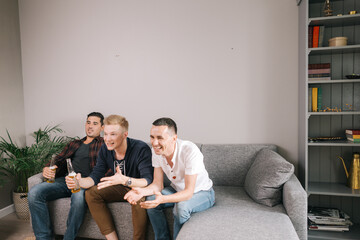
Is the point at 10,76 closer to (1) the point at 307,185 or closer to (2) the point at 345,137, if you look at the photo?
(1) the point at 307,185

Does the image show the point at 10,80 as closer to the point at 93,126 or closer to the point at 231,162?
the point at 93,126

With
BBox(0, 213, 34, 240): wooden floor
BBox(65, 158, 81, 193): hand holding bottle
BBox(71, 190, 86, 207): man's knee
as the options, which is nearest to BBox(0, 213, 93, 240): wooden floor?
BBox(0, 213, 34, 240): wooden floor

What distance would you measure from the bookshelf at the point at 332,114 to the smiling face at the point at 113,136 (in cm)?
158

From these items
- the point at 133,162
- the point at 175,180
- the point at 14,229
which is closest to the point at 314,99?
the point at 175,180

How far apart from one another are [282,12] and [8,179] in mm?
3527

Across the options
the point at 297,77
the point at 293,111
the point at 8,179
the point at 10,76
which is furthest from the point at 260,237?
the point at 10,76

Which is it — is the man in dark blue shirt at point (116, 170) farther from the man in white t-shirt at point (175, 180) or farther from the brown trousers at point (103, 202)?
the man in white t-shirt at point (175, 180)

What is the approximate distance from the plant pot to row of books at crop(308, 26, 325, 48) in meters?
3.28

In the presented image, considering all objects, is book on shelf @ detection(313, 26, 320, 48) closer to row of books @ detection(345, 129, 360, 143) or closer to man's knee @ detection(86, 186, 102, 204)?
row of books @ detection(345, 129, 360, 143)

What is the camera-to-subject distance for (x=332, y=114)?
244 cm

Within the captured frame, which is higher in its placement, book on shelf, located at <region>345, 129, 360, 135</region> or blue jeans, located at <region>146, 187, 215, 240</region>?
book on shelf, located at <region>345, 129, 360, 135</region>

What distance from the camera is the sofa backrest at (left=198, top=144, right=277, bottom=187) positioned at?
2.55 m

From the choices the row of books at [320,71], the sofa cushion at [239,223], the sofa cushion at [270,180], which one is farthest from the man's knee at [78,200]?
the row of books at [320,71]

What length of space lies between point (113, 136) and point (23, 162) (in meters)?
1.32
